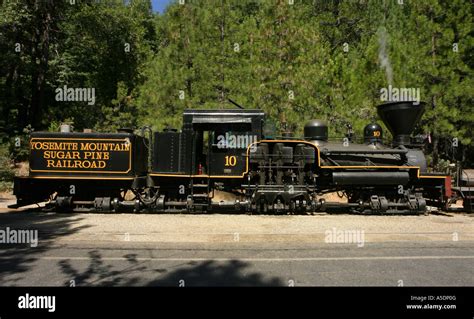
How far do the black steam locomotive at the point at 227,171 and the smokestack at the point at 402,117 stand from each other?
37 mm

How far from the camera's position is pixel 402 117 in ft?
39.2

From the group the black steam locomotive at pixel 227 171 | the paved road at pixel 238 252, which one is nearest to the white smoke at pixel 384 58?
the black steam locomotive at pixel 227 171

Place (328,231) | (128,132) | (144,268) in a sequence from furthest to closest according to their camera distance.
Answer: (128,132)
(328,231)
(144,268)

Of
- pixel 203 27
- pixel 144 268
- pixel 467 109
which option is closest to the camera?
pixel 144 268

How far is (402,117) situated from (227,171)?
6.04m

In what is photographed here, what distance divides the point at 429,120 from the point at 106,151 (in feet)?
48.0

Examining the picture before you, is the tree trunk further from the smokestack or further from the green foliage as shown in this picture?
the smokestack

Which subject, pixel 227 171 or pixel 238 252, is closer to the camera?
pixel 238 252

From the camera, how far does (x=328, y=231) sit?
8656 mm

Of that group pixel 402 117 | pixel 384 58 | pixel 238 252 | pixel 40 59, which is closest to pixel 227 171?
pixel 238 252

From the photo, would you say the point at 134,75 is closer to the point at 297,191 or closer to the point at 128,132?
the point at 128,132

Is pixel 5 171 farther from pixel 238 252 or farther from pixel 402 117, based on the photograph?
pixel 402 117

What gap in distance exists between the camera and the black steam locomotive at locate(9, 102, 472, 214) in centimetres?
1120
